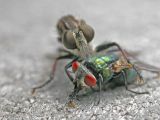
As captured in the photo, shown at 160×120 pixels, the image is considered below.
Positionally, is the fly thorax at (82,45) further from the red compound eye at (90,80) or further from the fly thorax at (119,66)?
the red compound eye at (90,80)

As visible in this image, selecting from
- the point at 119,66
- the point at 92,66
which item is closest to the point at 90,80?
the point at 92,66

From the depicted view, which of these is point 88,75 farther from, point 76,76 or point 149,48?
point 149,48

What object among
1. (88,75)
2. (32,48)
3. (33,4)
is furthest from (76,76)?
(33,4)

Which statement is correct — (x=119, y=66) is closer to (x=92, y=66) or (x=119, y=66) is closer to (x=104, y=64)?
(x=104, y=64)

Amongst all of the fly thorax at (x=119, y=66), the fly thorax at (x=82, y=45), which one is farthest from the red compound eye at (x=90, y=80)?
the fly thorax at (x=82, y=45)

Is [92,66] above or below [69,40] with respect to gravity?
below

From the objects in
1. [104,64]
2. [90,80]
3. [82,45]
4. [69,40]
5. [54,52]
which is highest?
[54,52]

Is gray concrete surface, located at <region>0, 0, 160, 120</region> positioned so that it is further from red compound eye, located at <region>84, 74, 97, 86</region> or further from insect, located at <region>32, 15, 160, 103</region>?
red compound eye, located at <region>84, 74, 97, 86</region>

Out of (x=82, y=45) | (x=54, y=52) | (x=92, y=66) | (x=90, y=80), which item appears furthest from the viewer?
(x=54, y=52)
